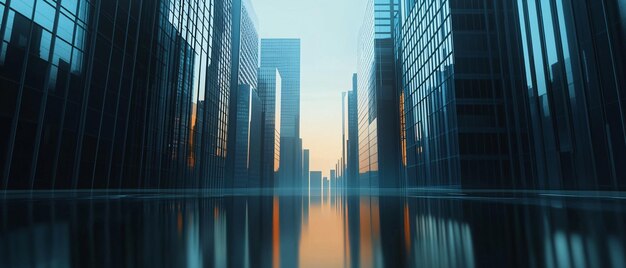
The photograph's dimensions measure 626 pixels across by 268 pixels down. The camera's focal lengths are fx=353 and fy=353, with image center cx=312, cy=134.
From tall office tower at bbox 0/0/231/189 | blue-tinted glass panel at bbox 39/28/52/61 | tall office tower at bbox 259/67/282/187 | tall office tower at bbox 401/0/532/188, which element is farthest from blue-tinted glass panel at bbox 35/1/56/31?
tall office tower at bbox 259/67/282/187

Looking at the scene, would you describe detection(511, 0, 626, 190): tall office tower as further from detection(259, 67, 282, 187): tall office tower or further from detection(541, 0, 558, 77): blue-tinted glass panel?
detection(259, 67, 282, 187): tall office tower

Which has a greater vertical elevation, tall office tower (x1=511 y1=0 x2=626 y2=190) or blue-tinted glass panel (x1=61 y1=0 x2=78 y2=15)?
blue-tinted glass panel (x1=61 y1=0 x2=78 y2=15)

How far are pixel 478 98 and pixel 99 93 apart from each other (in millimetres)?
36007

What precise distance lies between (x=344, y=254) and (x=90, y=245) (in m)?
2.75

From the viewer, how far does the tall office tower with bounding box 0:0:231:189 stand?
1828 cm

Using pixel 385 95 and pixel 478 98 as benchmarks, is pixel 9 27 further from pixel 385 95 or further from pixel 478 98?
pixel 385 95

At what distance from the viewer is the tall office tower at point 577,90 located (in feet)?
59.7

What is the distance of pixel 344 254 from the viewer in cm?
351

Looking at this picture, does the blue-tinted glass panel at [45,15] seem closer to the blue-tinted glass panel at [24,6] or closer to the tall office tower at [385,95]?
the blue-tinted glass panel at [24,6]

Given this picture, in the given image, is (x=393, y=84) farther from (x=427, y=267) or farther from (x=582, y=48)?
(x=427, y=267)

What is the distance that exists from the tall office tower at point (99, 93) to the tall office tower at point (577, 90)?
30.4 m

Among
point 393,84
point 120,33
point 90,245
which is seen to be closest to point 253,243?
point 90,245

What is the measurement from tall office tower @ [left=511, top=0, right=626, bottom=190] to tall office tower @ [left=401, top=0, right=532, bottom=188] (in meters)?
11.3

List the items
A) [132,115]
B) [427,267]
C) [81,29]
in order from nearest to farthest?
[427,267], [81,29], [132,115]
